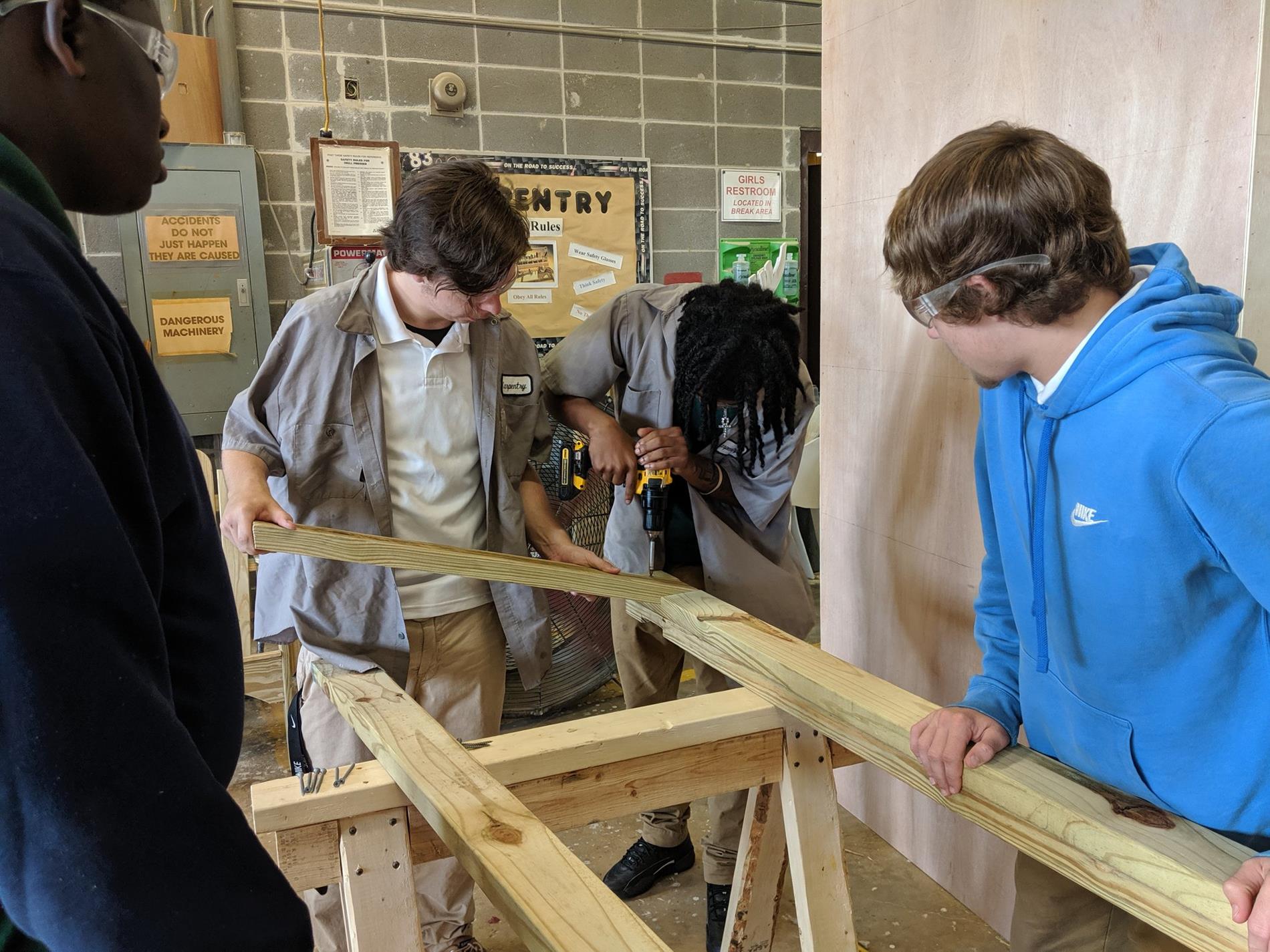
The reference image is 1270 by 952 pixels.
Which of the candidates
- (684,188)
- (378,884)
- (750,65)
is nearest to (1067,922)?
(378,884)

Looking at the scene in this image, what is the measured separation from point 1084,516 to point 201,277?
3534 millimetres

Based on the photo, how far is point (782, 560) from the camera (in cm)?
227

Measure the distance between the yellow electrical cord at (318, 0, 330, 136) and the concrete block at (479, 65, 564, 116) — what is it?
645 millimetres

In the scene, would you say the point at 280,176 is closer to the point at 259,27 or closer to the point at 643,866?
the point at 259,27

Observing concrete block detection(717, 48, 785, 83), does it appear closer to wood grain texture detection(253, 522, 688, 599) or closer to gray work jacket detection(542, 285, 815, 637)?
gray work jacket detection(542, 285, 815, 637)

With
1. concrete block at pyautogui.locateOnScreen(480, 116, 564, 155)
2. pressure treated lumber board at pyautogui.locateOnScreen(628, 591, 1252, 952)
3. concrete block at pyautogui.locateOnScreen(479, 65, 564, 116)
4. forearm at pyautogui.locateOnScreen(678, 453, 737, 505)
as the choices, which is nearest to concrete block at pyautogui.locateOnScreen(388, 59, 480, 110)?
concrete block at pyautogui.locateOnScreen(479, 65, 564, 116)

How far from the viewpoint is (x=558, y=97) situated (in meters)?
4.27

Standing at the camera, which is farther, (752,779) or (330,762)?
(330,762)

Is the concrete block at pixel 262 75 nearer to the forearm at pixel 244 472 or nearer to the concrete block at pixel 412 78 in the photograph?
the concrete block at pixel 412 78

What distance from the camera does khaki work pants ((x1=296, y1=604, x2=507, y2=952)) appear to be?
72.6 inches

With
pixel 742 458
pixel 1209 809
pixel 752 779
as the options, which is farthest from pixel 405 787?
pixel 742 458

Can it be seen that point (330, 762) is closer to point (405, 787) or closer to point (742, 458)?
point (405, 787)

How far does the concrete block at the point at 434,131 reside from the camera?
13.3 ft

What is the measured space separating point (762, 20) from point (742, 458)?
3.26 meters
